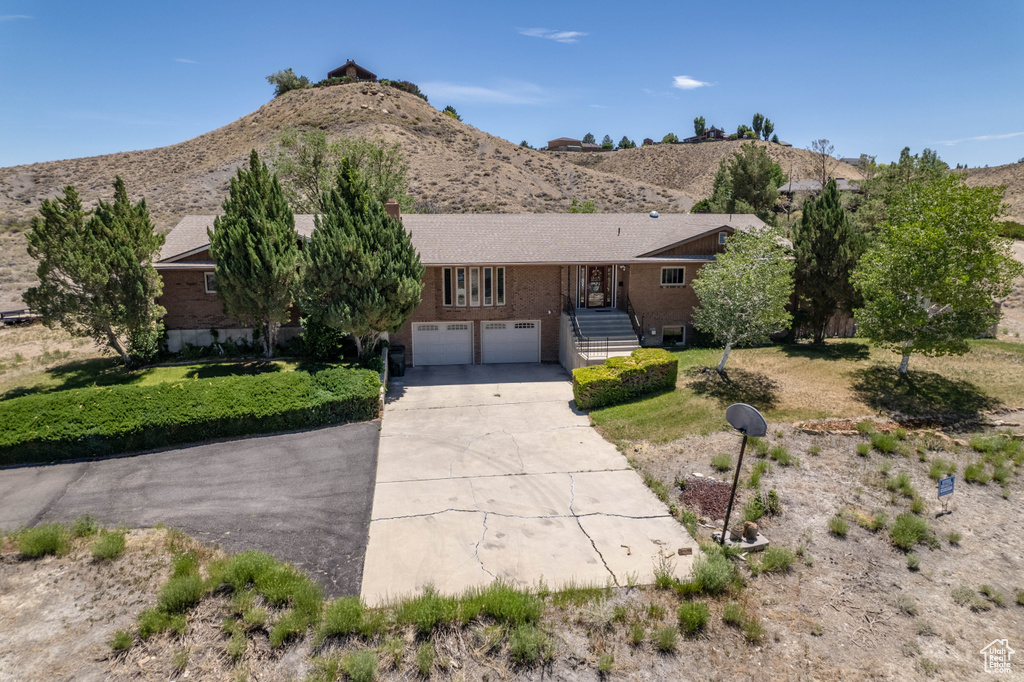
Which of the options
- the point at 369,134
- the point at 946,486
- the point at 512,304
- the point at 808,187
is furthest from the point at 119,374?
the point at 369,134

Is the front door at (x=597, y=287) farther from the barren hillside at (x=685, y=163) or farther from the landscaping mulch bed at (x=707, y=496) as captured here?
the barren hillside at (x=685, y=163)

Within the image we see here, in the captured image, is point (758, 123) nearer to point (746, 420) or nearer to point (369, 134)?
point (369, 134)

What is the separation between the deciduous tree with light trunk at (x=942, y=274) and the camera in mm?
16312

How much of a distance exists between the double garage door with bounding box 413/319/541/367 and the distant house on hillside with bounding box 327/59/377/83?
3539 inches

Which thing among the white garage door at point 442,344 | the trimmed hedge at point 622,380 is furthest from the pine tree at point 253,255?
the trimmed hedge at point 622,380

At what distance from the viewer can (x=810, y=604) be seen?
8.62 m

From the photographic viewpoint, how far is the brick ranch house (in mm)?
22234

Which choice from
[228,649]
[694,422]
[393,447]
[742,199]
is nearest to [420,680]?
[228,649]

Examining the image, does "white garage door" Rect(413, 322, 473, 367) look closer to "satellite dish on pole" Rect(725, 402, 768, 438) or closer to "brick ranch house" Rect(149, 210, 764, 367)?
"brick ranch house" Rect(149, 210, 764, 367)

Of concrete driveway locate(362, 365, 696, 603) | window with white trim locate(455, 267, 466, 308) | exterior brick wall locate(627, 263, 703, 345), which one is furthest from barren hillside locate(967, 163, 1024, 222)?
concrete driveway locate(362, 365, 696, 603)

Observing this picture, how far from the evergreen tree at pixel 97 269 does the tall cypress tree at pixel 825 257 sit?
26.0 meters

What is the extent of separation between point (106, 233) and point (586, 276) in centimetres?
1837

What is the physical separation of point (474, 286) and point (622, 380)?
840 cm

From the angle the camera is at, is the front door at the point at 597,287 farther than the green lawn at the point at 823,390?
Yes
